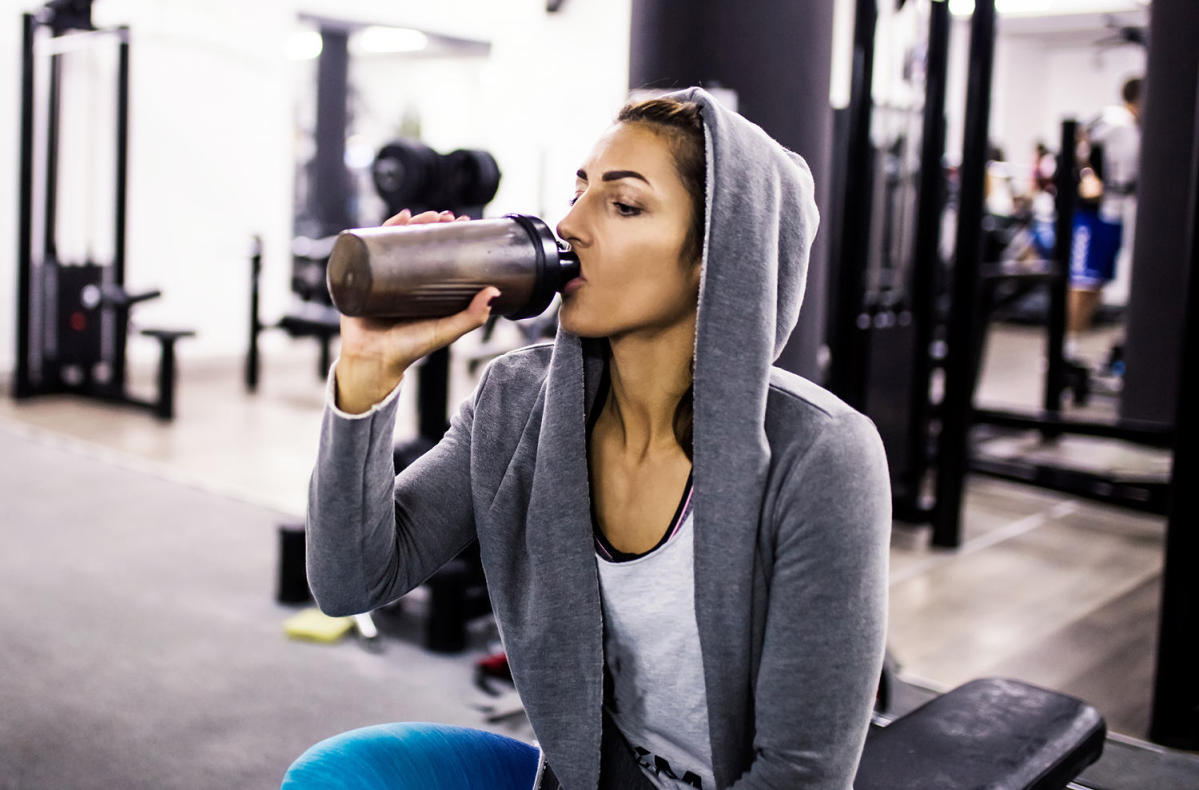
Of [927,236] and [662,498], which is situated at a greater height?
[927,236]

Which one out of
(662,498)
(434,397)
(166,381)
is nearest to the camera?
(662,498)

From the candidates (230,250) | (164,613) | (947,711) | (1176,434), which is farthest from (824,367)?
(230,250)

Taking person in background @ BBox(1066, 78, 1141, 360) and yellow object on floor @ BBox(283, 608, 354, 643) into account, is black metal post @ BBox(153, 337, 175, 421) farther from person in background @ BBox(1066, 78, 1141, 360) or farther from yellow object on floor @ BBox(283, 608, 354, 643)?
person in background @ BBox(1066, 78, 1141, 360)

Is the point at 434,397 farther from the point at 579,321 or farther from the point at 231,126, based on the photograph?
the point at 231,126

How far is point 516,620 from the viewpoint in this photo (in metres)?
1.24

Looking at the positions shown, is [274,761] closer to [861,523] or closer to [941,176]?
[861,523]

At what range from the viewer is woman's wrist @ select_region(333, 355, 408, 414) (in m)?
1.08

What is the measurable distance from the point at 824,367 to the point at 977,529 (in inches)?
32.5

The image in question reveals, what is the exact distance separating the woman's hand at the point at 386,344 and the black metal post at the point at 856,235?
2649mm

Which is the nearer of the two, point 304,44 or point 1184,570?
point 1184,570

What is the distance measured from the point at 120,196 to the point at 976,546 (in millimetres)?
4338

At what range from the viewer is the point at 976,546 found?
13.1ft

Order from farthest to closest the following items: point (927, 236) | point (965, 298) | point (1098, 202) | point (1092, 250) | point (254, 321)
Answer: point (1092, 250), point (1098, 202), point (254, 321), point (927, 236), point (965, 298)

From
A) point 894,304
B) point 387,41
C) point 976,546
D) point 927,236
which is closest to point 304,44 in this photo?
point 387,41
